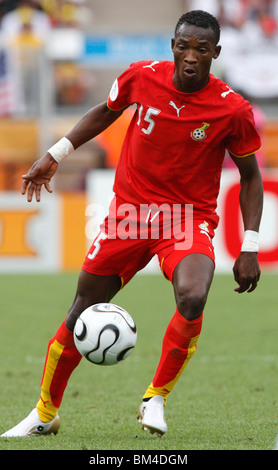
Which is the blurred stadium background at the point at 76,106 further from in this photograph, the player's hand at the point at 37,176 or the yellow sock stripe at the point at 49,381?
the yellow sock stripe at the point at 49,381

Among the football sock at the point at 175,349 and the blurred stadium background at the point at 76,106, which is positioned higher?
the blurred stadium background at the point at 76,106

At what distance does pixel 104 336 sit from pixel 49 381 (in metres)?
0.58

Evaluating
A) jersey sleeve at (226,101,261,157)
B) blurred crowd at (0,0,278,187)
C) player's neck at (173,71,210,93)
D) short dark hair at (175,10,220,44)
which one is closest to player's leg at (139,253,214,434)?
jersey sleeve at (226,101,261,157)

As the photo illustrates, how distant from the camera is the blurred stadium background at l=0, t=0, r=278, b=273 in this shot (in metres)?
12.8

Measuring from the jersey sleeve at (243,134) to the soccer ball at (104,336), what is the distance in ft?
3.48

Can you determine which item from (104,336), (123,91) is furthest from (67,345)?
(123,91)

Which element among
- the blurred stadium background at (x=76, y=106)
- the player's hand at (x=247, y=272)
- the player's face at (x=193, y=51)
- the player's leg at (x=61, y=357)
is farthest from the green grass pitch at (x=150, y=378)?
the player's face at (x=193, y=51)

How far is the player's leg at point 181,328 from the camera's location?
432 centimetres

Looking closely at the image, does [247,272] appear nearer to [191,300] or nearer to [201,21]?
[191,300]

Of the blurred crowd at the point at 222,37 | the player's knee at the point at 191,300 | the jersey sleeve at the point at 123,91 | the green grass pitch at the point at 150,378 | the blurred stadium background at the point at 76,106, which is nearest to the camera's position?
Result: the player's knee at the point at 191,300

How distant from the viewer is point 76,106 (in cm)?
1745

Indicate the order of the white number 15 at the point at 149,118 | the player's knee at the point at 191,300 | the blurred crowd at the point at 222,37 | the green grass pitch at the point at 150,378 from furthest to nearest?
the blurred crowd at the point at 222,37, the white number 15 at the point at 149,118, the green grass pitch at the point at 150,378, the player's knee at the point at 191,300

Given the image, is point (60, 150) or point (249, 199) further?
point (60, 150)
